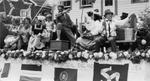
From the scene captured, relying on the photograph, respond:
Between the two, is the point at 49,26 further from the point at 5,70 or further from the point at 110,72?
the point at 110,72

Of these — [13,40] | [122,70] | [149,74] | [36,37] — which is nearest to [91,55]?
[122,70]

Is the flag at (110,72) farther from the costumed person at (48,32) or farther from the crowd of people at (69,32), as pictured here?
the costumed person at (48,32)

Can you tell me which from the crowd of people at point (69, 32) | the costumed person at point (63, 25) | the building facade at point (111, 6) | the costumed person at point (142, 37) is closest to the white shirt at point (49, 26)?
the crowd of people at point (69, 32)

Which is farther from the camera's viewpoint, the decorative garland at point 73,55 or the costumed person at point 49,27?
the costumed person at point 49,27

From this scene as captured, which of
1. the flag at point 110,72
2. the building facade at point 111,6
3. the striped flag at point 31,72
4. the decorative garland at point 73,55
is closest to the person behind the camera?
the decorative garland at point 73,55

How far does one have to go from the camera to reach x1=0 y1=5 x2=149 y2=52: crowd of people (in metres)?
7.05

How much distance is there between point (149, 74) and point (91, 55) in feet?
4.78

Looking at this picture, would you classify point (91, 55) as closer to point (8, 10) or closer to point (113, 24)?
point (113, 24)

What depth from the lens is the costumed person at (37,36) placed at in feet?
28.4

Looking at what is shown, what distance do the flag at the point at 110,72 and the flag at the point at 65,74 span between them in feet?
2.30

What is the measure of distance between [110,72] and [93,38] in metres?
1.13

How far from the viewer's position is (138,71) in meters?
6.06

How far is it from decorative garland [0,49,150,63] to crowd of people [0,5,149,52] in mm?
276

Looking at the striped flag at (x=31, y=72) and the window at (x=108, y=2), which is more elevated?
the window at (x=108, y=2)
